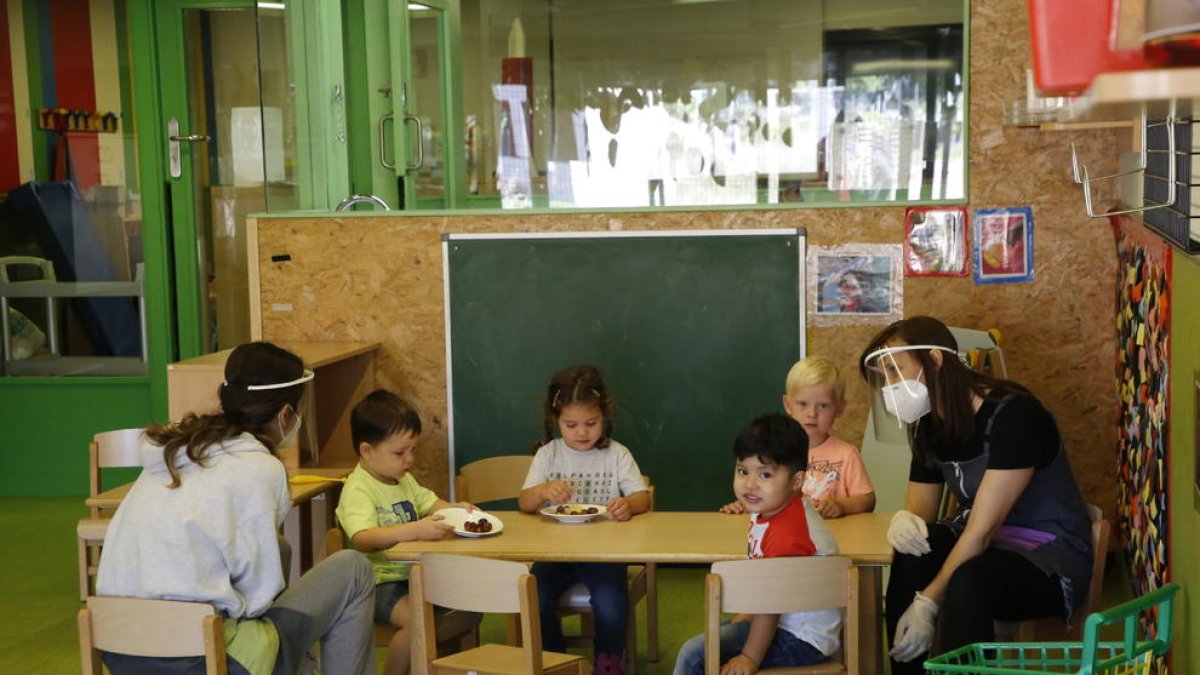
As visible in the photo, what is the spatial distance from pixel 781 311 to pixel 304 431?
1688 millimetres

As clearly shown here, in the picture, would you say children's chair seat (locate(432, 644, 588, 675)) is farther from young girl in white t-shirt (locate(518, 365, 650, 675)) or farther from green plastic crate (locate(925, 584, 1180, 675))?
green plastic crate (locate(925, 584, 1180, 675))

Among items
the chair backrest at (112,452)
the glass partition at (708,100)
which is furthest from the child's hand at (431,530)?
the glass partition at (708,100)

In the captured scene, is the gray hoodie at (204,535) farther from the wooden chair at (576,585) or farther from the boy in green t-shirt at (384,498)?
the wooden chair at (576,585)

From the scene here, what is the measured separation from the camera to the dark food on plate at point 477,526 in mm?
3404

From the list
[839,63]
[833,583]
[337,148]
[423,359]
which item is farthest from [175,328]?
[833,583]

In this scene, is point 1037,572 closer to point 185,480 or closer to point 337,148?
point 185,480

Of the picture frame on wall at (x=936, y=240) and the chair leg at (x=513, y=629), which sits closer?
the chair leg at (x=513, y=629)

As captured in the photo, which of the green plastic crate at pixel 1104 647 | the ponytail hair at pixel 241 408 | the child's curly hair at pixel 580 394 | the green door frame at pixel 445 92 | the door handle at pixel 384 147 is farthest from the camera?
the green door frame at pixel 445 92

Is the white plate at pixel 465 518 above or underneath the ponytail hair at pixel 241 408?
underneath

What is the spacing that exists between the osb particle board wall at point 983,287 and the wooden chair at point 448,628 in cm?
165

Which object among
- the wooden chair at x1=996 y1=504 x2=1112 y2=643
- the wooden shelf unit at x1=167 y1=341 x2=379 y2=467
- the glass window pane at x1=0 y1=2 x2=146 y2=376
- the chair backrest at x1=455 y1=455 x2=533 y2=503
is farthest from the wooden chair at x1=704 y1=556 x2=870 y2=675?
the glass window pane at x1=0 y1=2 x2=146 y2=376

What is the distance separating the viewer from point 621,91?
8328 mm

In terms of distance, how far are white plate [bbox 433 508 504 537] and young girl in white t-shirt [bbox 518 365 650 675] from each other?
0.25 meters

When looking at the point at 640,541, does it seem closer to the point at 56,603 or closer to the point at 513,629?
the point at 513,629
